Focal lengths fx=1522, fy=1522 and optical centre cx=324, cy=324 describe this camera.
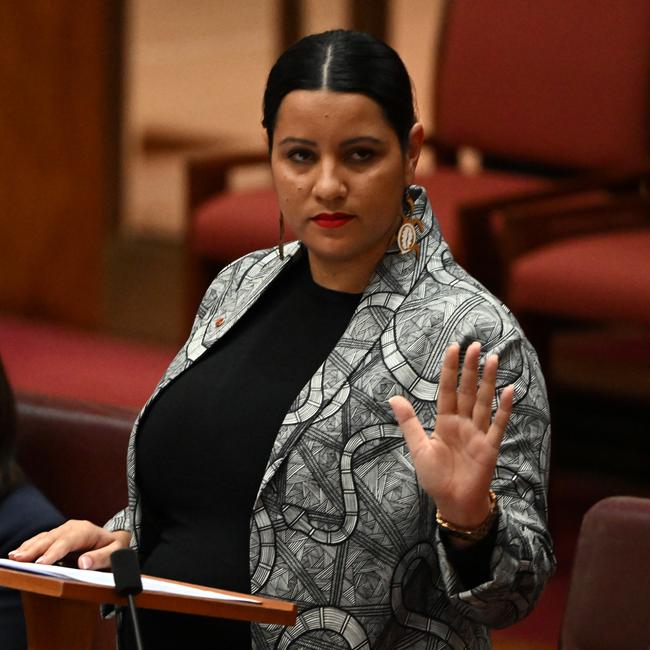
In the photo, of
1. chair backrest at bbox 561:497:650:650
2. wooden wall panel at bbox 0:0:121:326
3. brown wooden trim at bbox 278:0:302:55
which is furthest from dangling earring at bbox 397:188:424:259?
brown wooden trim at bbox 278:0:302:55

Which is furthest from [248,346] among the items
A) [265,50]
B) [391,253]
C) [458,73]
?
[265,50]

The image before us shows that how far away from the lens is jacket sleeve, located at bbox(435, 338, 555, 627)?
1.40 m

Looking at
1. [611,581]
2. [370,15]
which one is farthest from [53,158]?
[611,581]

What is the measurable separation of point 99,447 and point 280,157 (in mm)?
601

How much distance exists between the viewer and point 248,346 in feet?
5.44

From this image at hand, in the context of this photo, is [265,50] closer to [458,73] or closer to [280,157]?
[458,73]

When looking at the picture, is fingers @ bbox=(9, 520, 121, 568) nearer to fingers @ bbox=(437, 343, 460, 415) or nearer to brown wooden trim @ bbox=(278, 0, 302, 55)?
fingers @ bbox=(437, 343, 460, 415)

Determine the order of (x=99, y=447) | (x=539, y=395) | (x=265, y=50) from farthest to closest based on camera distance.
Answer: (x=265, y=50)
(x=99, y=447)
(x=539, y=395)

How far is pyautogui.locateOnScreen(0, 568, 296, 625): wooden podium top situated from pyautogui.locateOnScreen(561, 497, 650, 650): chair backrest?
471 millimetres

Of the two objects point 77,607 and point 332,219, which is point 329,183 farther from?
point 77,607

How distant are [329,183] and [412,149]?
0.12 metres

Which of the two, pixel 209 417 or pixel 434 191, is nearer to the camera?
pixel 209 417

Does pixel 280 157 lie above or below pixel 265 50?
above

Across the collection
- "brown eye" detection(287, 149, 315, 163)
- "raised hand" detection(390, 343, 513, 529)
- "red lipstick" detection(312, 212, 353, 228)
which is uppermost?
"brown eye" detection(287, 149, 315, 163)
